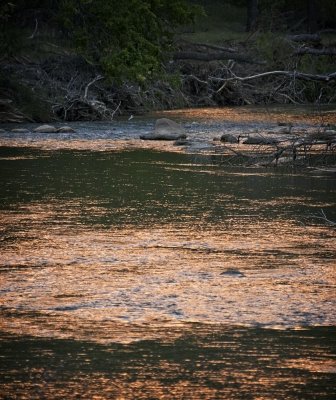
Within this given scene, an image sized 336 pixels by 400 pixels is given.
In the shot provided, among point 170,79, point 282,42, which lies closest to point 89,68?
point 170,79

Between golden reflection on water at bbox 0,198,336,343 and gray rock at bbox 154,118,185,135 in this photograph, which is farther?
gray rock at bbox 154,118,185,135

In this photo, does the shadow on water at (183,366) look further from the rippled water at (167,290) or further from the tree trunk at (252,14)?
the tree trunk at (252,14)

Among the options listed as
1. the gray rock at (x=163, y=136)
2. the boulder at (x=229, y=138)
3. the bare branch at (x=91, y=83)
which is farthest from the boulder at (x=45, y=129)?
the bare branch at (x=91, y=83)

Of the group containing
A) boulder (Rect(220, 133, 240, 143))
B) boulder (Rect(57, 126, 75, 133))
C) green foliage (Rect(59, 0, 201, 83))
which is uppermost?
green foliage (Rect(59, 0, 201, 83))

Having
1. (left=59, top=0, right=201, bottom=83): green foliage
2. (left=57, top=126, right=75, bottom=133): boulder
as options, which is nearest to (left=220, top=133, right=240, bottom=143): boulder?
(left=57, top=126, right=75, bottom=133): boulder

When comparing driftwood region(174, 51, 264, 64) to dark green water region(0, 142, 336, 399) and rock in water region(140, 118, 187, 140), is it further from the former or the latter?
dark green water region(0, 142, 336, 399)

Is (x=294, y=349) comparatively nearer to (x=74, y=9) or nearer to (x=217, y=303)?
(x=217, y=303)

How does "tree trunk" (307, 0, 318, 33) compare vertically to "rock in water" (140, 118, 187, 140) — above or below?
above

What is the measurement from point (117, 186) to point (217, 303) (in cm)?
846

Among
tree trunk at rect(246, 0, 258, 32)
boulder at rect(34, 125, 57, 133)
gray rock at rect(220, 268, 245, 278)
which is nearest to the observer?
gray rock at rect(220, 268, 245, 278)

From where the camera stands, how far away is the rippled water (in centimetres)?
714

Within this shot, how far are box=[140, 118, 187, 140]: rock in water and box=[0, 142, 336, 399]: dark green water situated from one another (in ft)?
32.3

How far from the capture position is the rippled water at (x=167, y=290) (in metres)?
7.14

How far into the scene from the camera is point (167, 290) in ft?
30.9
